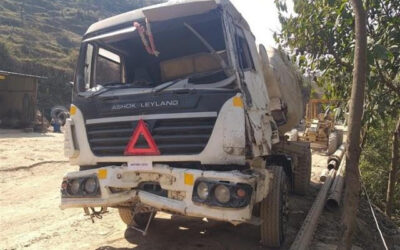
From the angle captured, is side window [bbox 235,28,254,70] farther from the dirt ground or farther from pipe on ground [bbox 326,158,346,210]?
pipe on ground [bbox 326,158,346,210]

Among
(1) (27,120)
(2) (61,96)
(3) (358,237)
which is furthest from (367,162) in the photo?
(2) (61,96)

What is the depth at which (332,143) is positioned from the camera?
17.7 meters

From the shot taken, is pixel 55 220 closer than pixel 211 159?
No

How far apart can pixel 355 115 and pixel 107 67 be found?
341 centimetres

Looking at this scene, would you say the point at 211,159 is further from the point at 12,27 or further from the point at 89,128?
the point at 12,27

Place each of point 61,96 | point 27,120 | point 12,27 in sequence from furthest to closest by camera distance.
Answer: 1. point 12,27
2. point 61,96
3. point 27,120

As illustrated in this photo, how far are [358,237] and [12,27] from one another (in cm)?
4366

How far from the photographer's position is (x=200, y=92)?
4145mm

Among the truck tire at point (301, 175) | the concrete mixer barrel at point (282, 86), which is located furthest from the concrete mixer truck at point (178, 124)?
the truck tire at point (301, 175)

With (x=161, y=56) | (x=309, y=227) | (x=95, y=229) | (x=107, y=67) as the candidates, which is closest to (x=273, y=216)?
(x=309, y=227)

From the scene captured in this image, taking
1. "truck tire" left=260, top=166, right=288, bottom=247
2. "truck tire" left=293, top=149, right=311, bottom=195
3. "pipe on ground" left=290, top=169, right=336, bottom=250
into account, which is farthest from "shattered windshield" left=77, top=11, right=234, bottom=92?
"truck tire" left=293, top=149, right=311, bottom=195

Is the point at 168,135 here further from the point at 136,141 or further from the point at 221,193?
the point at 221,193

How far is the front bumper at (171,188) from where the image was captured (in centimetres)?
386

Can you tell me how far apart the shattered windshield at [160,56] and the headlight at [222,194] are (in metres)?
1.05
